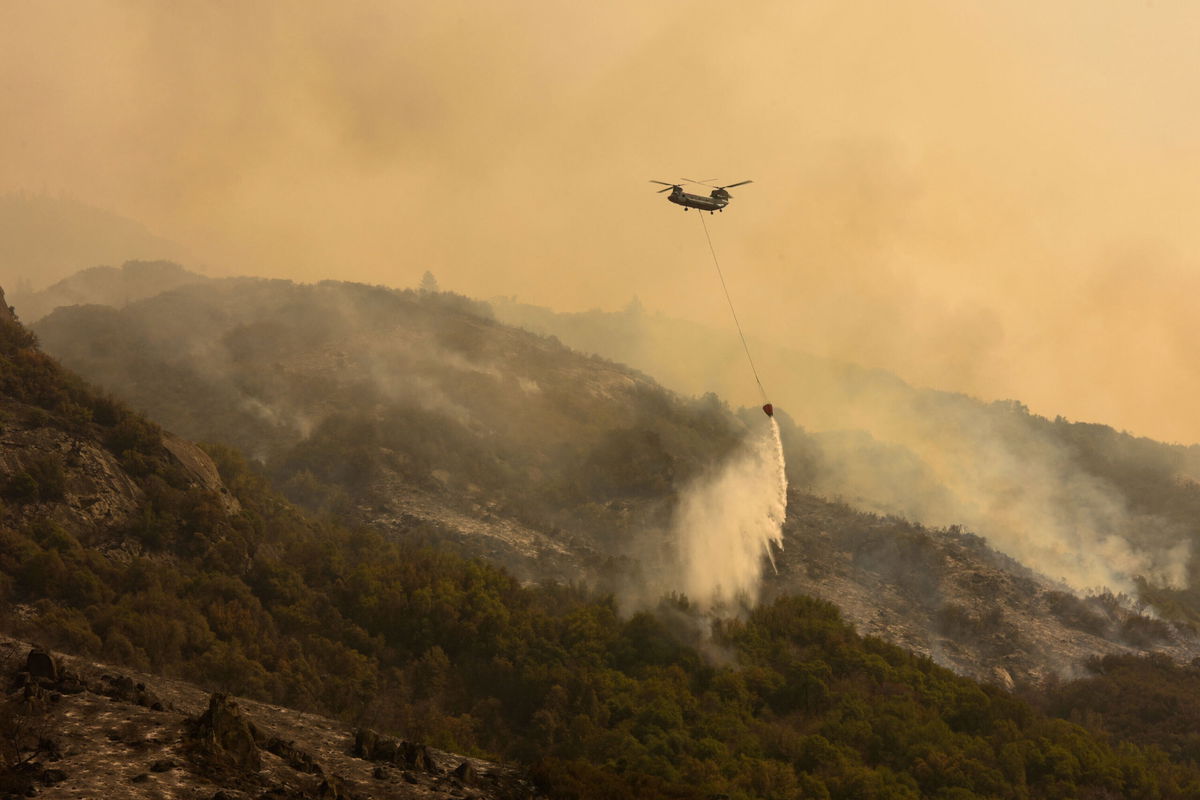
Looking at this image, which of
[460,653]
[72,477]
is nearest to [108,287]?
[72,477]

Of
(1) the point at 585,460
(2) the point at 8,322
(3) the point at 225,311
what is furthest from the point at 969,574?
(3) the point at 225,311

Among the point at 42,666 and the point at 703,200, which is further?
the point at 703,200

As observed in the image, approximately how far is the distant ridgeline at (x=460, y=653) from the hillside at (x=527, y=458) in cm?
1466

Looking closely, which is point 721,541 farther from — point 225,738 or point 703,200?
point 225,738

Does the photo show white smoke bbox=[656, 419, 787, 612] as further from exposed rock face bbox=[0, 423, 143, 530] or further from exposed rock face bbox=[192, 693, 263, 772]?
exposed rock face bbox=[192, 693, 263, 772]

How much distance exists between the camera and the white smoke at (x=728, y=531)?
96000 mm

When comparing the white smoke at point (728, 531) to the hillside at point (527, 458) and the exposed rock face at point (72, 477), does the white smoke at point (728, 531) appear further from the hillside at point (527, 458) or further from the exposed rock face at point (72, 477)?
the exposed rock face at point (72, 477)

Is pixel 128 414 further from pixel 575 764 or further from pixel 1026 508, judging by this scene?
pixel 1026 508

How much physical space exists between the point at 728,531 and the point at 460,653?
3887 cm

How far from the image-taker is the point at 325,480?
105m

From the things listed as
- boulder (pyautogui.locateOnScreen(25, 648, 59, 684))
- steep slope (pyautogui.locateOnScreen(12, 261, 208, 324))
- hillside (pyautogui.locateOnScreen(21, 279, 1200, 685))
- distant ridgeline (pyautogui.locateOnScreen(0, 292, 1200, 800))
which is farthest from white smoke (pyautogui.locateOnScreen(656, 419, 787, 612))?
steep slope (pyautogui.locateOnScreen(12, 261, 208, 324))

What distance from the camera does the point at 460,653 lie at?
74250 millimetres

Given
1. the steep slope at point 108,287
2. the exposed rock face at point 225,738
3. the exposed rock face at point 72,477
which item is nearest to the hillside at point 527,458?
the steep slope at point 108,287

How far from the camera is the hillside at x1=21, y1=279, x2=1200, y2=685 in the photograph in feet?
323
